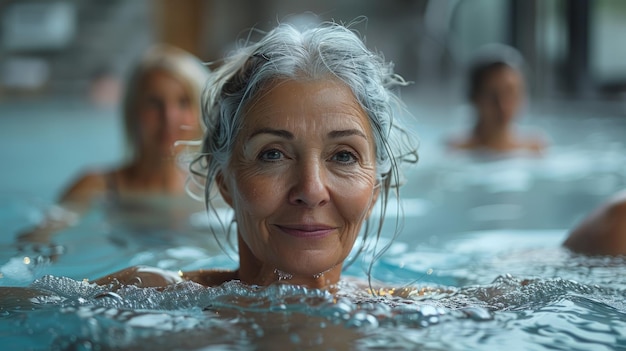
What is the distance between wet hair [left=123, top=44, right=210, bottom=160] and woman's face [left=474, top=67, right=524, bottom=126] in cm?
314

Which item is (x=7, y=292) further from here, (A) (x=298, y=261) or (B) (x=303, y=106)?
(B) (x=303, y=106)

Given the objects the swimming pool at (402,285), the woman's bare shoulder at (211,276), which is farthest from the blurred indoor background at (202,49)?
the woman's bare shoulder at (211,276)

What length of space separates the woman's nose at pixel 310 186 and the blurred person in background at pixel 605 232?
146 cm

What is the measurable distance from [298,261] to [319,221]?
4.8 inches

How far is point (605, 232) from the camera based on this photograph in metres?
3.22

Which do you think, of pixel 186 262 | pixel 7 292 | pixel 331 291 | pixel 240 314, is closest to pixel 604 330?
pixel 331 291

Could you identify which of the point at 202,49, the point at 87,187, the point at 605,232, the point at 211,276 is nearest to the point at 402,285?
the point at 211,276

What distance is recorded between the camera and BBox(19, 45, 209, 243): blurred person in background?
15.9ft

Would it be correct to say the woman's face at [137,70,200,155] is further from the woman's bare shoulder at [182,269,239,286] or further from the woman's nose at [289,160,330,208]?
the woman's nose at [289,160,330,208]

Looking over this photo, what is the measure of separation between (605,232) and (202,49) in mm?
13756

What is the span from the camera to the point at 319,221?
86.4 inches

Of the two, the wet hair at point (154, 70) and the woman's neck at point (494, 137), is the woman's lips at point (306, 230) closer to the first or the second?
the wet hair at point (154, 70)

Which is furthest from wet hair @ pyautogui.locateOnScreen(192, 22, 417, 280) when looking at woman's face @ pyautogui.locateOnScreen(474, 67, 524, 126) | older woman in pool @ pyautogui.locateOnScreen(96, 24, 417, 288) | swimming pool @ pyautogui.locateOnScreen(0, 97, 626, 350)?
woman's face @ pyautogui.locateOnScreen(474, 67, 524, 126)

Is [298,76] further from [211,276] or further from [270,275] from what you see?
[211,276]
